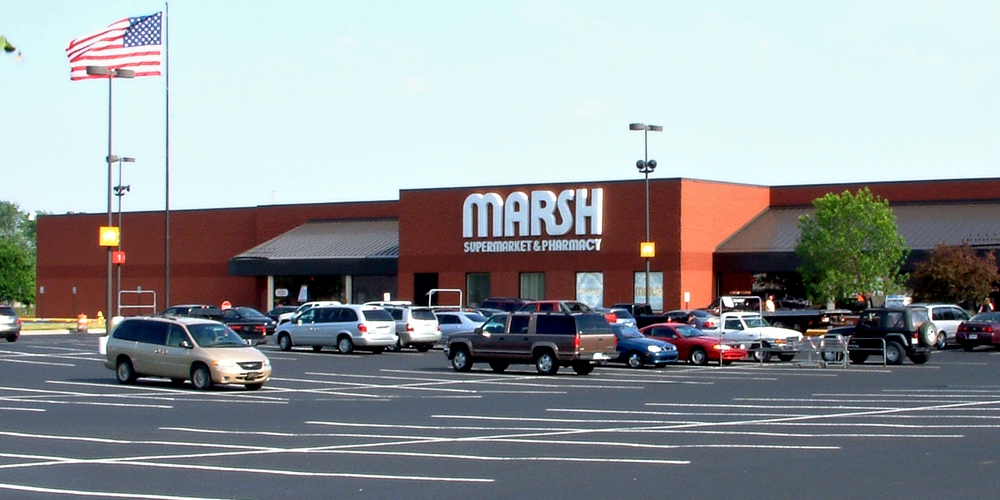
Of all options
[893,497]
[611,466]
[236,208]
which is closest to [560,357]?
[611,466]

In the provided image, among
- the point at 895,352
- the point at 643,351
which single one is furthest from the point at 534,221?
the point at 895,352

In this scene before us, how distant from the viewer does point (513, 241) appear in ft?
220

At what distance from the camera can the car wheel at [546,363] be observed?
103 feet

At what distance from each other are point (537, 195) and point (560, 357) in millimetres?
35747

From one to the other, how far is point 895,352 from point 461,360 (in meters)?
12.0

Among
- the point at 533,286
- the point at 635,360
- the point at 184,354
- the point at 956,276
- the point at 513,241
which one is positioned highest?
the point at 513,241

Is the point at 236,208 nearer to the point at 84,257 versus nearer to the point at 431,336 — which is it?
the point at 84,257

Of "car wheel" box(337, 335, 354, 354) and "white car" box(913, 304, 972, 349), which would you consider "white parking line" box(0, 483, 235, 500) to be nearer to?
"car wheel" box(337, 335, 354, 354)

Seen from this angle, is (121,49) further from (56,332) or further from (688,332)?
(56,332)

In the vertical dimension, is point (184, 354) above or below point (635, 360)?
above

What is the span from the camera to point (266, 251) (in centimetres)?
7556

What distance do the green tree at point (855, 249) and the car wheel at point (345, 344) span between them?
24.2 metres

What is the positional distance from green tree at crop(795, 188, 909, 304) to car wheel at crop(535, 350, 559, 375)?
1060 inches

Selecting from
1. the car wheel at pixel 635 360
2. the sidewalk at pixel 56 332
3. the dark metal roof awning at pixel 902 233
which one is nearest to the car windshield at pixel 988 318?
the dark metal roof awning at pixel 902 233
